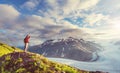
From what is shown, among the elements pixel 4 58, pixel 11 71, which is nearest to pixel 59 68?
pixel 11 71

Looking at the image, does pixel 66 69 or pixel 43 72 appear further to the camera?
pixel 66 69

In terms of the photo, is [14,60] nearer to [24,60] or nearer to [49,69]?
[24,60]

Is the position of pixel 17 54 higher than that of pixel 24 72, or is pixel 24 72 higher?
pixel 17 54

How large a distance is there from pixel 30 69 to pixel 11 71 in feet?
7.53

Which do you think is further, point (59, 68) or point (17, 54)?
point (17, 54)

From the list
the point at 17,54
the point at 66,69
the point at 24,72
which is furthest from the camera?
the point at 17,54

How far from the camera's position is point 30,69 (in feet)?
83.0

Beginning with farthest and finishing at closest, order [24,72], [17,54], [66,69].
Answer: [17,54] < [66,69] < [24,72]

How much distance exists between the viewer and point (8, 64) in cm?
2733

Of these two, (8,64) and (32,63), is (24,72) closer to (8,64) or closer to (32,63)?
(32,63)

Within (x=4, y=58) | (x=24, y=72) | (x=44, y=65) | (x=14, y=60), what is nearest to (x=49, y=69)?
(x=44, y=65)

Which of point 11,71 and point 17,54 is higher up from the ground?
point 17,54

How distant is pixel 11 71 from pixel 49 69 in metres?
4.24

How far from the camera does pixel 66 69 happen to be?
26.5m
